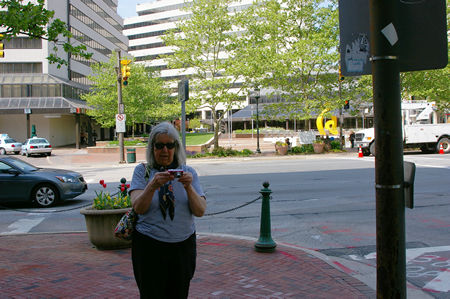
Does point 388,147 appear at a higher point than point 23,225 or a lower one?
higher

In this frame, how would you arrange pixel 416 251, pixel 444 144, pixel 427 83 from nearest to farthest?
pixel 416 251
pixel 444 144
pixel 427 83

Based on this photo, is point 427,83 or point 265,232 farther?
point 427,83

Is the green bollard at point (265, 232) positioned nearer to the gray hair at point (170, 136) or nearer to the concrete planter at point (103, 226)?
the concrete planter at point (103, 226)

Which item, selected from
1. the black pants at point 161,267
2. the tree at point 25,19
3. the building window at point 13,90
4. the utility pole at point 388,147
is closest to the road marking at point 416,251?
the utility pole at point 388,147

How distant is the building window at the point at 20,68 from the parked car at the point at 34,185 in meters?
40.4

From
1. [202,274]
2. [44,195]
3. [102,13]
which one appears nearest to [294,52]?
[44,195]

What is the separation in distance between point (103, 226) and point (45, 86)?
4574 centimetres

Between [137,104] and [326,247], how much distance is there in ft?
140

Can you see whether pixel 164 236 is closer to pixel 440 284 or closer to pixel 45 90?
pixel 440 284

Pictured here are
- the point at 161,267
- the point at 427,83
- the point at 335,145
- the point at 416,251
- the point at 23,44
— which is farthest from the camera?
the point at 23,44

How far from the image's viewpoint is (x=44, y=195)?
11703 millimetres

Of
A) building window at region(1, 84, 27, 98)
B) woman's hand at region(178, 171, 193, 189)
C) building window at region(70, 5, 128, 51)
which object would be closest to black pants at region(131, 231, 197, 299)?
woman's hand at region(178, 171, 193, 189)

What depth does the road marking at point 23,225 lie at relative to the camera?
894cm

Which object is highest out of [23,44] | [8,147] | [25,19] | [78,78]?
[23,44]
